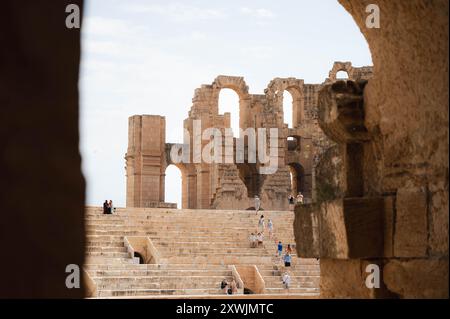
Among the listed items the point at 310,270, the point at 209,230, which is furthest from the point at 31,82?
the point at 209,230

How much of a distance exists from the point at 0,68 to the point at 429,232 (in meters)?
3.61

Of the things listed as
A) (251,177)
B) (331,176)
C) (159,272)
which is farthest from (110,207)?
(331,176)

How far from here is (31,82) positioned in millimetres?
1356

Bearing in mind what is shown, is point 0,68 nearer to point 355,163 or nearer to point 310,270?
point 355,163

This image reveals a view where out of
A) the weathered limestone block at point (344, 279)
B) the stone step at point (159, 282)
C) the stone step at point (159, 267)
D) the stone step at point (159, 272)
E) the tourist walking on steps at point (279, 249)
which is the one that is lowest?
the stone step at point (159, 282)

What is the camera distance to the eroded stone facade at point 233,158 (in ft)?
103

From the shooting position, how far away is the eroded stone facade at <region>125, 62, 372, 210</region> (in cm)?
3152

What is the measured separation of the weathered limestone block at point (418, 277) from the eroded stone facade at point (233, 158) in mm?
25437

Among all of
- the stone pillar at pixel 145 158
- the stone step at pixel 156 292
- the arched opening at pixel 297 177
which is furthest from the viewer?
the arched opening at pixel 297 177

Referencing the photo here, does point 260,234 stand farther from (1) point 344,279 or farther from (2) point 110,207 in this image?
(1) point 344,279

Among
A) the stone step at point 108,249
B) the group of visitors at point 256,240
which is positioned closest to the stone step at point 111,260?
the stone step at point 108,249

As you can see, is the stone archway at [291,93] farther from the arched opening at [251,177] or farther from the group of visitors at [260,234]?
the group of visitors at [260,234]
